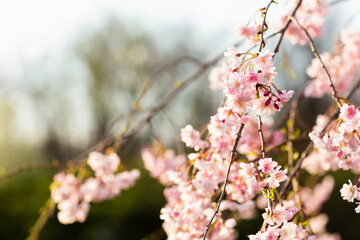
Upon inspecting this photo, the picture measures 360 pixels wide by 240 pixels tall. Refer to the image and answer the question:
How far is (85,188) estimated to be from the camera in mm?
2238

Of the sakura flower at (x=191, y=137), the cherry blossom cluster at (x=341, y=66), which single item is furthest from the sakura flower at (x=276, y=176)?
the cherry blossom cluster at (x=341, y=66)

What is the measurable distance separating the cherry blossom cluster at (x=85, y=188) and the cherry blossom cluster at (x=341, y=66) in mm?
1341

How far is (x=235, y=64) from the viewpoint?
110cm

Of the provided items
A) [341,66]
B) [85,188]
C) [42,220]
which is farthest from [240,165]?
[341,66]

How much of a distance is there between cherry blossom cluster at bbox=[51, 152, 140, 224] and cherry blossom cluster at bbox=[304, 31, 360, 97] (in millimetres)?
1341

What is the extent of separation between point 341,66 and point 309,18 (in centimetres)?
51

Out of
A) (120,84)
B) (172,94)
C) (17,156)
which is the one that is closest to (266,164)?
(172,94)

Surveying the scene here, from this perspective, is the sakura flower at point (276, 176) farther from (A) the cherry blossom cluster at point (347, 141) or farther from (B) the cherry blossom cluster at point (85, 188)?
(B) the cherry blossom cluster at point (85, 188)

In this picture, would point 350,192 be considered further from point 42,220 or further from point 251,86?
point 42,220

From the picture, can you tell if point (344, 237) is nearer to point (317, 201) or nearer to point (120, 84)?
point (317, 201)

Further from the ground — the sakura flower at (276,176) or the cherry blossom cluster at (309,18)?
the cherry blossom cluster at (309,18)

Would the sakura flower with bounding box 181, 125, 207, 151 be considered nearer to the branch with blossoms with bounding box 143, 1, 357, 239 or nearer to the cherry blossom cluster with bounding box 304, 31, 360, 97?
the branch with blossoms with bounding box 143, 1, 357, 239

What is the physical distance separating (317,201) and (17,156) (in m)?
25.7

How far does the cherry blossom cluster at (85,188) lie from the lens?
85.8 inches
